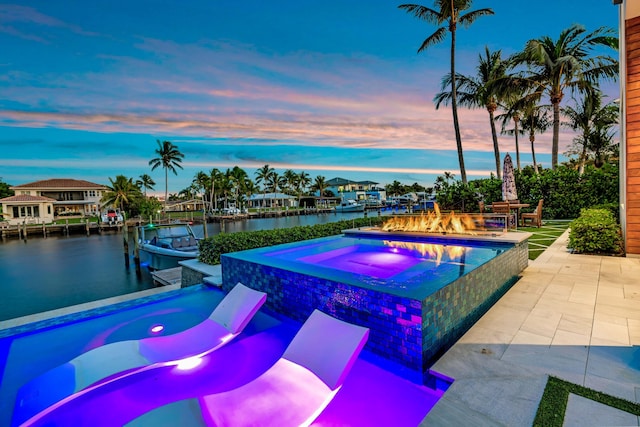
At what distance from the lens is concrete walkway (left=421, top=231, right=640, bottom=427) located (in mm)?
1893

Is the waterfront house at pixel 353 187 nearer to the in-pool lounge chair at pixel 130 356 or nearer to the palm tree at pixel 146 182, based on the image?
the palm tree at pixel 146 182

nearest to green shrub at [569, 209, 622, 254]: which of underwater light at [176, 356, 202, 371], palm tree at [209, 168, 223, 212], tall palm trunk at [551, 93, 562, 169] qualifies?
underwater light at [176, 356, 202, 371]

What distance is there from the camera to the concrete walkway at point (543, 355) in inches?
74.5

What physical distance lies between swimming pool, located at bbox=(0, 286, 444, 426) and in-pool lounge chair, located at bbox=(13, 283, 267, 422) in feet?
0.40

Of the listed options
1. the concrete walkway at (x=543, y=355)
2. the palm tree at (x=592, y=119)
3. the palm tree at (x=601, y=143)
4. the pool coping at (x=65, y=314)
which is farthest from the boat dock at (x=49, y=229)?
the palm tree at (x=601, y=143)

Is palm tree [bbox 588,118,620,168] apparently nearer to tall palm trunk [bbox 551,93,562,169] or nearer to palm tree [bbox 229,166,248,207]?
tall palm trunk [bbox 551,93,562,169]

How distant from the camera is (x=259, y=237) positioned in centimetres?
802

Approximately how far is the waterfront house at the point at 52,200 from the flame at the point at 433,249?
42960mm

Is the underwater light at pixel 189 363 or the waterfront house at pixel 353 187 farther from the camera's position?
the waterfront house at pixel 353 187

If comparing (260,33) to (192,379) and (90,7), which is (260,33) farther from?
(192,379)

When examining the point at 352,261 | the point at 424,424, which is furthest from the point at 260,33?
the point at 424,424


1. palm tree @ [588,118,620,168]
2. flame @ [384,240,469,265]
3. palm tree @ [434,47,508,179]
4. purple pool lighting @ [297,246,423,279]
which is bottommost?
purple pool lighting @ [297,246,423,279]

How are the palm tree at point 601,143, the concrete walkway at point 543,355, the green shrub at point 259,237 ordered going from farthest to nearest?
1. the palm tree at point 601,143
2. the green shrub at point 259,237
3. the concrete walkway at point 543,355

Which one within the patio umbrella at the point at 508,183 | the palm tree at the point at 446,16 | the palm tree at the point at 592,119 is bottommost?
the patio umbrella at the point at 508,183
